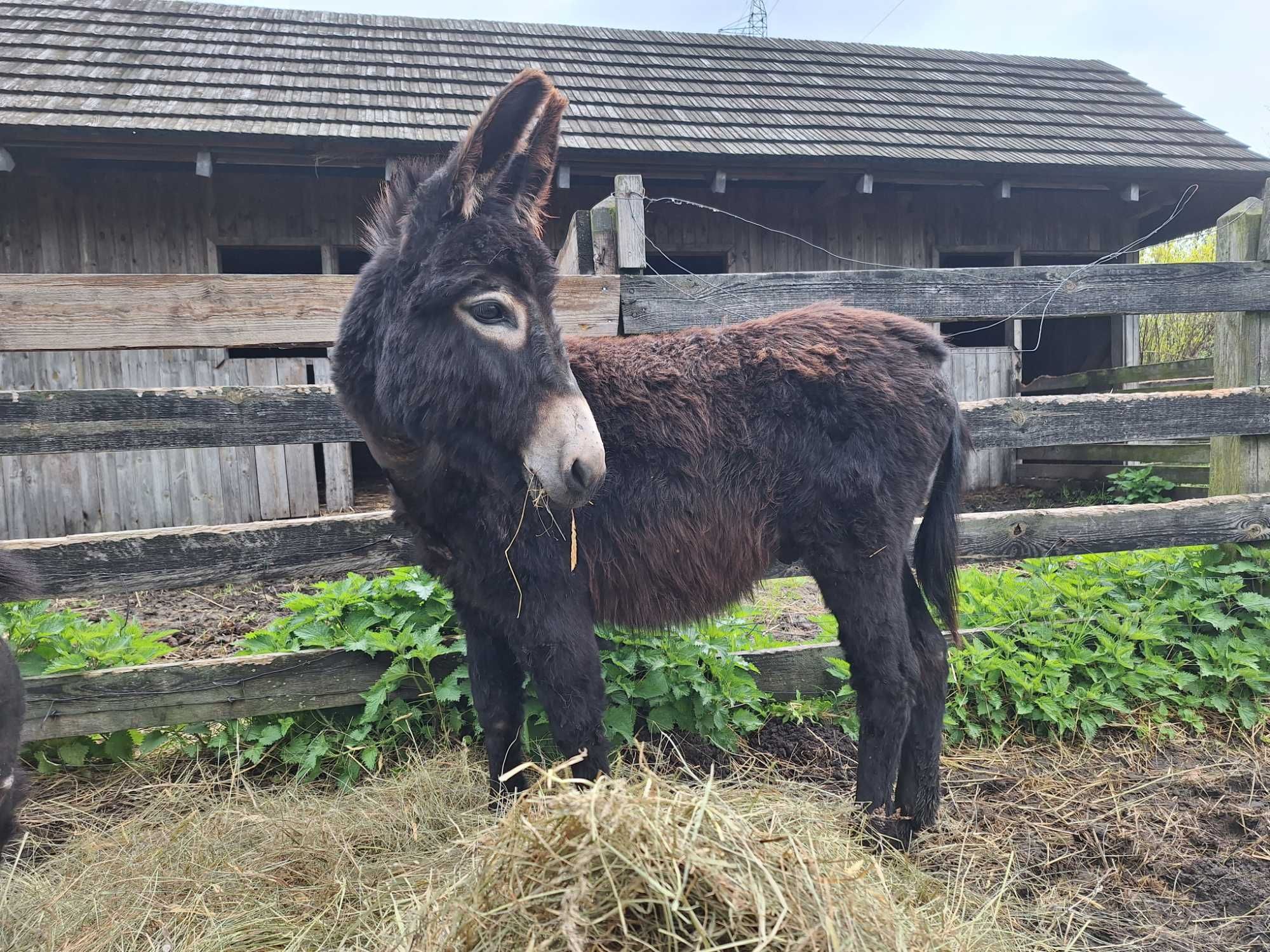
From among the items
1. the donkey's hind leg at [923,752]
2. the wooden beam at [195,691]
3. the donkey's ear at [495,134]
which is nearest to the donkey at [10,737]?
the wooden beam at [195,691]

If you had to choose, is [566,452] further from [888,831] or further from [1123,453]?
[1123,453]

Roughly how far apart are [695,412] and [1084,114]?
32.3 feet

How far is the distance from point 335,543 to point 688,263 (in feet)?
21.6

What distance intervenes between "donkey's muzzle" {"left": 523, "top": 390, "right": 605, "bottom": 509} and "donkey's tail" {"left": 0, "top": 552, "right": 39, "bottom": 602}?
1.63 metres

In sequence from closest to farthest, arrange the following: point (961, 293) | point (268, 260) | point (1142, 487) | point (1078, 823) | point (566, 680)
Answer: point (566, 680) < point (1078, 823) < point (961, 293) < point (1142, 487) < point (268, 260)

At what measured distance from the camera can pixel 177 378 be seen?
673 cm

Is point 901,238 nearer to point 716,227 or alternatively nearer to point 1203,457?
point 716,227

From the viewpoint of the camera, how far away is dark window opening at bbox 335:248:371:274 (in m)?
7.55

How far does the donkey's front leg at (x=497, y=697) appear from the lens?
2361 millimetres

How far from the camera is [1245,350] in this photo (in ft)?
11.9

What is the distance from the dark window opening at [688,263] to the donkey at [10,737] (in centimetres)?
625

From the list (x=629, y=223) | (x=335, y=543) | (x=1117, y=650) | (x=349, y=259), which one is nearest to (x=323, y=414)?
(x=335, y=543)

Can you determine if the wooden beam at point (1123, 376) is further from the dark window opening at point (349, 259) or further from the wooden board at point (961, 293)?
the dark window opening at point (349, 259)

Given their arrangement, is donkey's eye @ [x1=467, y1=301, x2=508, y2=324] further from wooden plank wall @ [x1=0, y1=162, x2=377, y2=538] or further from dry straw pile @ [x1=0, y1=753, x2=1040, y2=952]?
wooden plank wall @ [x1=0, y1=162, x2=377, y2=538]
